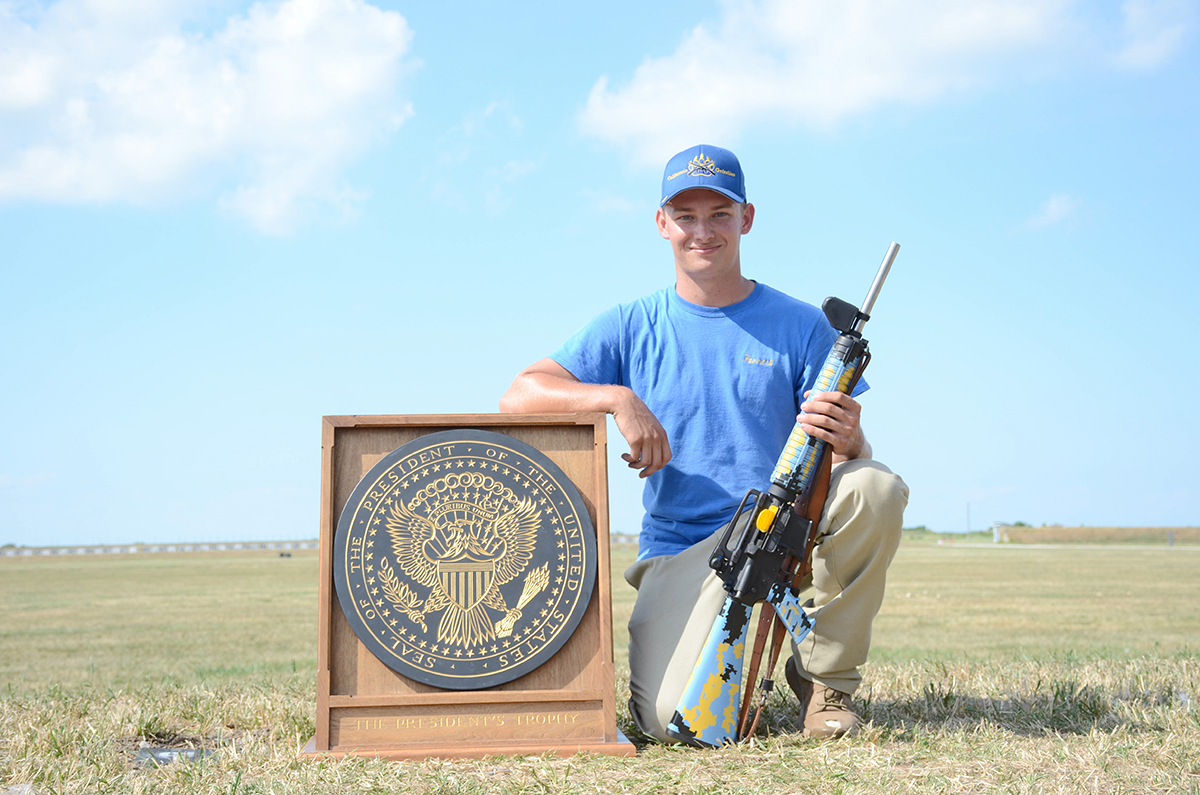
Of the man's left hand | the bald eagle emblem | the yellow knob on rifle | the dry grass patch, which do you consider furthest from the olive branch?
the man's left hand

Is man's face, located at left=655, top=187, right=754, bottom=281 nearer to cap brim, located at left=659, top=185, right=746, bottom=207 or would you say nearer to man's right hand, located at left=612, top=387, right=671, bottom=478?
cap brim, located at left=659, top=185, right=746, bottom=207

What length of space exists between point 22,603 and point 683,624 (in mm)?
21596

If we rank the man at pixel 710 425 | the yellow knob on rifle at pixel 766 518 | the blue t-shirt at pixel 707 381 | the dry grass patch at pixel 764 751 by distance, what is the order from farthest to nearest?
the blue t-shirt at pixel 707 381 < the man at pixel 710 425 < the yellow knob on rifle at pixel 766 518 < the dry grass patch at pixel 764 751

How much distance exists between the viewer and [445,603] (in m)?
3.36

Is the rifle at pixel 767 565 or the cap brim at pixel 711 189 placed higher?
the cap brim at pixel 711 189

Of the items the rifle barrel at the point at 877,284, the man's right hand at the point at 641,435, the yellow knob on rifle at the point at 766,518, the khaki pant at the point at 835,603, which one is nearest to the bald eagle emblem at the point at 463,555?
the man's right hand at the point at 641,435

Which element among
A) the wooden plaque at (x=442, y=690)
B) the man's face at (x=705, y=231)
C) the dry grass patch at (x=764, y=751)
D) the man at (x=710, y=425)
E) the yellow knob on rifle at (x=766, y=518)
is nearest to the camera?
the dry grass patch at (x=764, y=751)

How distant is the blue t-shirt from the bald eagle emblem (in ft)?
2.68

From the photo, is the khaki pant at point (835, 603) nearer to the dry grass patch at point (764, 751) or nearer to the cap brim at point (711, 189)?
the dry grass patch at point (764, 751)

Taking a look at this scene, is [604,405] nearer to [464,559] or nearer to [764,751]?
[464,559]

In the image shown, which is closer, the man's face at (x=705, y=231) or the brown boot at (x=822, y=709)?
the brown boot at (x=822, y=709)

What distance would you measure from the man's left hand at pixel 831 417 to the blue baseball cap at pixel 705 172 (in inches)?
41.9

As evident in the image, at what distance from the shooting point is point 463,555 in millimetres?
3387

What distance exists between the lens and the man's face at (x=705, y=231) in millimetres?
4211
